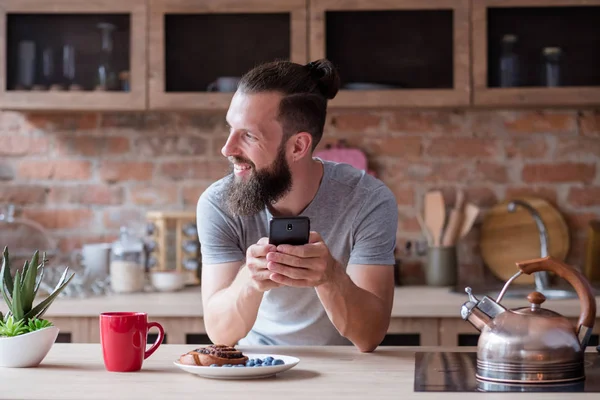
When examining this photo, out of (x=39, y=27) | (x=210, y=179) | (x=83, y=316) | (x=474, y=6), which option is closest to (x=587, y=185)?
(x=474, y=6)

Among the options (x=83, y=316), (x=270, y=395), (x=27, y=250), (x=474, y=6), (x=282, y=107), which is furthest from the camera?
(x=27, y=250)

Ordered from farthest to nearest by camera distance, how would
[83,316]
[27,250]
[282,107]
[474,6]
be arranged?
1. [27,250]
2. [474,6]
3. [83,316]
4. [282,107]

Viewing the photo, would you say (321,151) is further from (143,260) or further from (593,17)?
(593,17)

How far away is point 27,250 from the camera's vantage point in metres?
3.66

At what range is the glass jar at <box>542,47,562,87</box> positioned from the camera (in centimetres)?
345

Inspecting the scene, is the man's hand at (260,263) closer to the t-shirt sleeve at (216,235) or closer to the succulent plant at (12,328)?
the t-shirt sleeve at (216,235)

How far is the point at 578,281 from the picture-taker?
171cm

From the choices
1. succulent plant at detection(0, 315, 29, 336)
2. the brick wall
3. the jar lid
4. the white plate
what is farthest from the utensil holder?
succulent plant at detection(0, 315, 29, 336)

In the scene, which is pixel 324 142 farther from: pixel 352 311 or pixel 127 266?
pixel 352 311

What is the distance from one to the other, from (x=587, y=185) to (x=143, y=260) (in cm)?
192

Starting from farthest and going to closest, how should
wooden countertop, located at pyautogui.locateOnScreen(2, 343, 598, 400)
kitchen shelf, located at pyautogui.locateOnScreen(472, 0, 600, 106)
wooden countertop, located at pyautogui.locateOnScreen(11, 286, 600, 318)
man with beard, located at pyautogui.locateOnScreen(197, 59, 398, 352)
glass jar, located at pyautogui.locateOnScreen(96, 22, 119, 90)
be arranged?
glass jar, located at pyautogui.locateOnScreen(96, 22, 119, 90), kitchen shelf, located at pyautogui.locateOnScreen(472, 0, 600, 106), wooden countertop, located at pyautogui.locateOnScreen(11, 286, 600, 318), man with beard, located at pyautogui.locateOnScreen(197, 59, 398, 352), wooden countertop, located at pyautogui.locateOnScreen(2, 343, 598, 400)

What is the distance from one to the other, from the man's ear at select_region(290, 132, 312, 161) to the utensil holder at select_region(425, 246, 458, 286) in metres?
1.44

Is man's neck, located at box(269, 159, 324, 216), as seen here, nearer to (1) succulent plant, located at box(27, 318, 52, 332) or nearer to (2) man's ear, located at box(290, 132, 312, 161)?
(2) man's ear, located at box(290, 132, 312, 161)

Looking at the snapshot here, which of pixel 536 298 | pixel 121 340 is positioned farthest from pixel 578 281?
pixel 121 340
